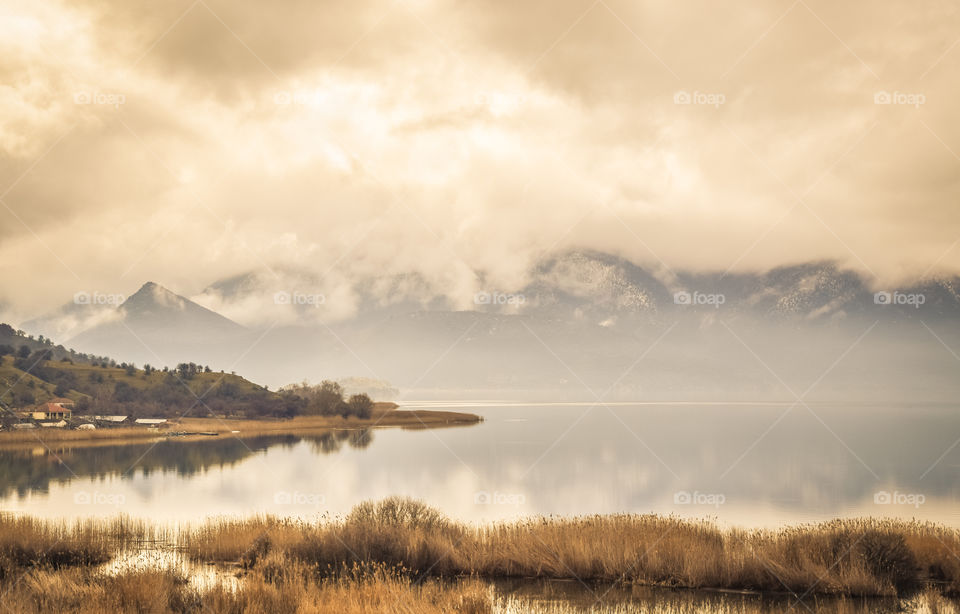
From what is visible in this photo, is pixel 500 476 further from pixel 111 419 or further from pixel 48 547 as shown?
pixel 111 419

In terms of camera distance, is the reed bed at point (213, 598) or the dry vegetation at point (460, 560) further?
the dry vegetation at point (460, 560)

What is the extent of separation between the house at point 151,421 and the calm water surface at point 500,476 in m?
11.5

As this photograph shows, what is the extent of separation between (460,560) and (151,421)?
3864 inches

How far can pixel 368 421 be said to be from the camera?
125125 mm

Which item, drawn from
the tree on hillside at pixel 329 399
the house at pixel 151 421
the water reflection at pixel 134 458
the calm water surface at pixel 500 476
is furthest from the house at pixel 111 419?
the tree on hillside at pixel 329 399

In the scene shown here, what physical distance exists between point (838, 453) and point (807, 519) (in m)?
52.6

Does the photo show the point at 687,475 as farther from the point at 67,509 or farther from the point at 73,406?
the point at 73,406

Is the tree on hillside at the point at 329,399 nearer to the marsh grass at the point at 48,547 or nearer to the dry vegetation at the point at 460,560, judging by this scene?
the dry vegetation at the point at 460,560

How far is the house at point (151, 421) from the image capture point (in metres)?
103

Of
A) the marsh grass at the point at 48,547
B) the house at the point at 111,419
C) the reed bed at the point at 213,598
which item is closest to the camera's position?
the reed bed at the point at 213,598

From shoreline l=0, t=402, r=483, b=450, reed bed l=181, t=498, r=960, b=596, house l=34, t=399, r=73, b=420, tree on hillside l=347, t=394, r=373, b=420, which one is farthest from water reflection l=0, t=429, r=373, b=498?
reed bed l=181, t=498, r=960, b=596

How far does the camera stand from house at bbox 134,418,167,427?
10338 cm

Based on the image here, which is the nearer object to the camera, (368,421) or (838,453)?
(838,453)

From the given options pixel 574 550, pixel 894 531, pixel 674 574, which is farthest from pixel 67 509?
pixel 894 531
